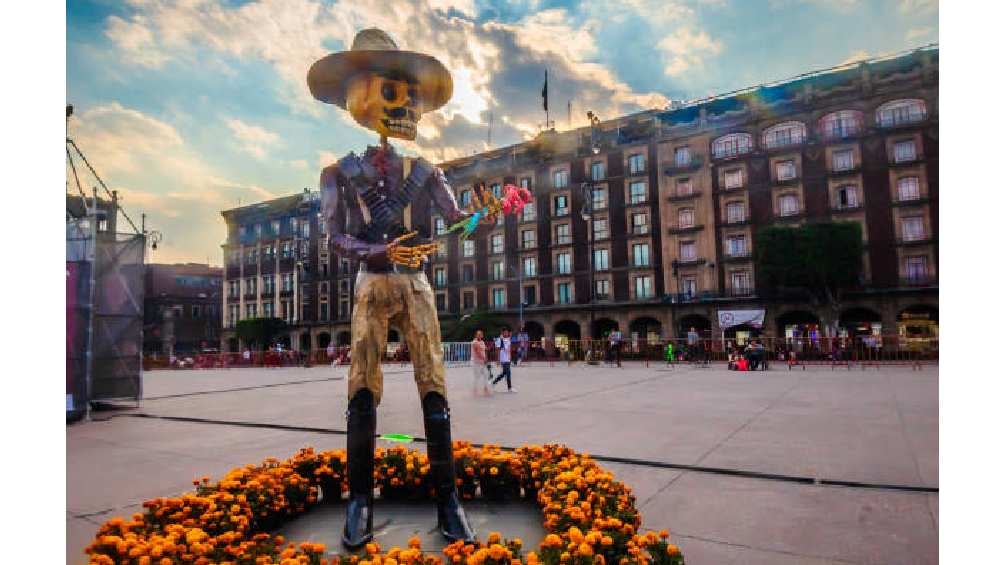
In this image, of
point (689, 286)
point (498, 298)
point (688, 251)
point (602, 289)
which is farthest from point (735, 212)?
point (498, 298)

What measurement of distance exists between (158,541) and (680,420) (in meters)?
6.03

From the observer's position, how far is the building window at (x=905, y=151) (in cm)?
2881

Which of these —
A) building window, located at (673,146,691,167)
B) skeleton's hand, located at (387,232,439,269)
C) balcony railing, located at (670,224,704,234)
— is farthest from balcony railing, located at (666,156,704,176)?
skeleton's hand, located at (387,232,439,269)

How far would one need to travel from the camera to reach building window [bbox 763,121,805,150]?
108 feet

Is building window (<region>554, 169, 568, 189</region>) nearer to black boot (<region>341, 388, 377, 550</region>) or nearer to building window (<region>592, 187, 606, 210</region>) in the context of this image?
building window (<region>592, 187, 606, 210</region>)

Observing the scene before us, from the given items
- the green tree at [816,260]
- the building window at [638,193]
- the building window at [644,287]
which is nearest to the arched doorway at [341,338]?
the building window at [644,287]

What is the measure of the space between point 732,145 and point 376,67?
118 feet

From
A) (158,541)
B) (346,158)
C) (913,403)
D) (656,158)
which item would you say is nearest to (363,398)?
(158,541)

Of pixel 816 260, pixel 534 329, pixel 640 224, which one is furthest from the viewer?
pixel 534 329

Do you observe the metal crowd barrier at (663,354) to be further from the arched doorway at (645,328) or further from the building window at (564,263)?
the building window at (564,263)

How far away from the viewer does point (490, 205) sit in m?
3.31

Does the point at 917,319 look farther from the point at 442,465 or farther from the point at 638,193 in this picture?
the point at 442,465

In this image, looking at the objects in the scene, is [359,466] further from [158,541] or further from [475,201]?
[475,201]

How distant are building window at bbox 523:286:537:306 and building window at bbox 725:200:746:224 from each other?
45.6 ft
